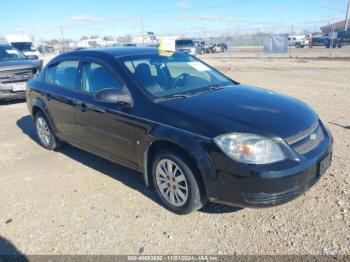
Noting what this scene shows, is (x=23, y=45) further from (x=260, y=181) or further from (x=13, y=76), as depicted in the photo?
(x=260, y=181)

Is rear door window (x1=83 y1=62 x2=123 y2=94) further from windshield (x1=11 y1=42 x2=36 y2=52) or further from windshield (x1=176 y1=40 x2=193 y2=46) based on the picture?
windshield (x1=176 y1=40 x2=193 y2=46)

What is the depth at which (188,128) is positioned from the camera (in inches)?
126

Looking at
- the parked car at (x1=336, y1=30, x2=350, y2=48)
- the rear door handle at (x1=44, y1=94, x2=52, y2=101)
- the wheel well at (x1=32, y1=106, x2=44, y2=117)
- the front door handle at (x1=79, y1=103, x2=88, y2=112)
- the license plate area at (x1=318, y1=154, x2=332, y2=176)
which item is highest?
the parked car at (x1=336, y1=30, x2=350, y2=48)

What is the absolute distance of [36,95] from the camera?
219 inches

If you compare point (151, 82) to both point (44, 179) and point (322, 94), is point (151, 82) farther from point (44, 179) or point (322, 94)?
point (322, 94)

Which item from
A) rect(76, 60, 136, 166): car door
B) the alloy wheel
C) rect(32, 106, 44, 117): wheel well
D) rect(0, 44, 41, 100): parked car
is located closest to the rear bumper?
rect(0, 44, 41, 100): parked car

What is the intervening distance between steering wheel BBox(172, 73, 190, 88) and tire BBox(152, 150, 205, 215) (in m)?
0.99

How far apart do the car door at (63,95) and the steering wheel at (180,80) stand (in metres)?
1.35

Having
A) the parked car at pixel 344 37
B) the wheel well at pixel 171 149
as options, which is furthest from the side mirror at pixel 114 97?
the parked car at pixel 344 37

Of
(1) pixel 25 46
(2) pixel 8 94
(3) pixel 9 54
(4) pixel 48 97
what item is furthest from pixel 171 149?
(1) pixel 25 46

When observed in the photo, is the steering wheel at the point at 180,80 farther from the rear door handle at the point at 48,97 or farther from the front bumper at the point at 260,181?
the rear door handle at the point at 48,97

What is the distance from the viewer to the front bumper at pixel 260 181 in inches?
114

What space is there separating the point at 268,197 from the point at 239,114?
837 mm

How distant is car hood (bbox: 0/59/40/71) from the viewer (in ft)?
30.3
